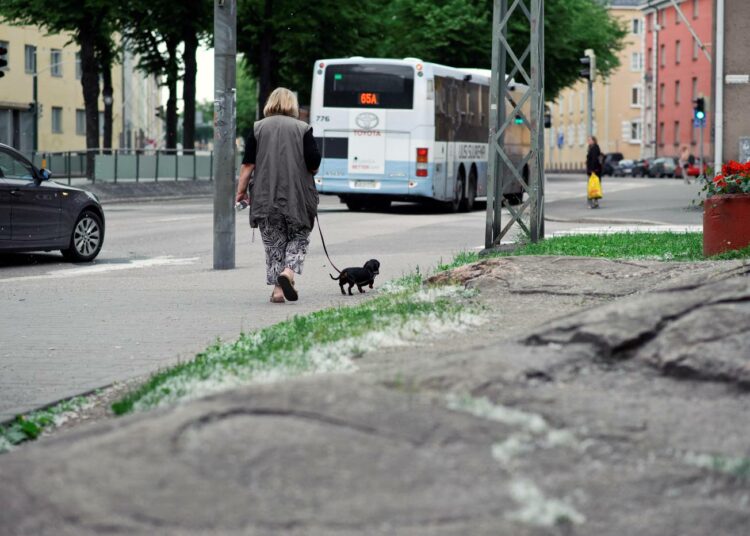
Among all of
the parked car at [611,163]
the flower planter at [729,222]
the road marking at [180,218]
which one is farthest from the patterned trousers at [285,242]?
the parked car at [611,163]

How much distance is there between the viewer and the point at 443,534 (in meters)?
3.84

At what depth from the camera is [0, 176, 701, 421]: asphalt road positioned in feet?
27.8

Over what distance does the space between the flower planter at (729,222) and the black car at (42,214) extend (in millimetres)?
7758

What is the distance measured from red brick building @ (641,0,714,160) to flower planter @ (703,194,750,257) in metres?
77.1

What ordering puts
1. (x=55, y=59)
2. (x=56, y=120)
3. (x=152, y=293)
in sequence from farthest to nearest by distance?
(x=56, y=120) < (x=55, y=59) < (x=152, y=293)

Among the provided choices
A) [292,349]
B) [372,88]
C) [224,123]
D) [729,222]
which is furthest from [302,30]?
[292,349]

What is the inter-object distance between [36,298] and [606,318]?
7.88 metres

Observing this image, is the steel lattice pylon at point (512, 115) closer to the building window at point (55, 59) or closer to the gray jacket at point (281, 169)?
the gray jacket at point (281, 169)

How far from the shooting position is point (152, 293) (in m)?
13.1

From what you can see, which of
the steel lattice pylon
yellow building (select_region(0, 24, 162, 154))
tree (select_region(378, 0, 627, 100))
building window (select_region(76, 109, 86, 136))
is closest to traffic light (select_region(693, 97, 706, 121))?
tree (select_region(378, 0, 627, 100))

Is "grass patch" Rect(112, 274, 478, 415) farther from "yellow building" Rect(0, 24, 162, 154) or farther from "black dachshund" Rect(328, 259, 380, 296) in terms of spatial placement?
"yellow building" Rect(0, 24, 162, 154)

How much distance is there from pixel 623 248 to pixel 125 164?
98.1 ft

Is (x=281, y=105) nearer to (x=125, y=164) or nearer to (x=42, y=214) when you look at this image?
(x=42, y=214)

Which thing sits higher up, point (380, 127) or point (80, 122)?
point (80, 122)
